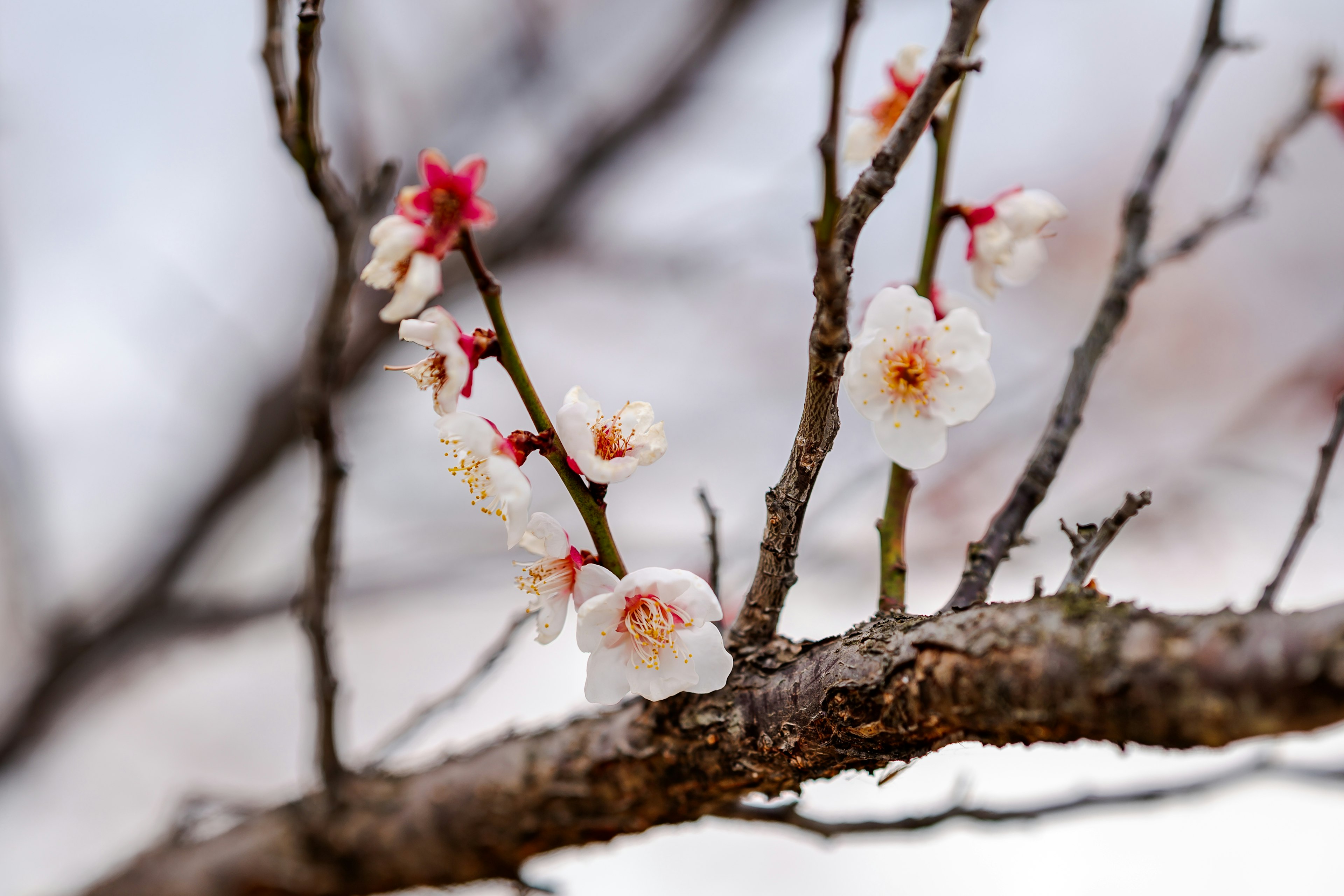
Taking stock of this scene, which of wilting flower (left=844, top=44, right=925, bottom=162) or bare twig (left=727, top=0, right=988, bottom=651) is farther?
wilting flower (left=844, top=44, right=925, bottom=162)

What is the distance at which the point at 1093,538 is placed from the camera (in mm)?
483

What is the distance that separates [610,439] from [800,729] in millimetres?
205

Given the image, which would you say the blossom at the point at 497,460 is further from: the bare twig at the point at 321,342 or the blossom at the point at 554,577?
the bare twig at the point at 321,342

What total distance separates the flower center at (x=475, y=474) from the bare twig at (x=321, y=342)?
0.66ft

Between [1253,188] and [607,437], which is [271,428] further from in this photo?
[1253,188]

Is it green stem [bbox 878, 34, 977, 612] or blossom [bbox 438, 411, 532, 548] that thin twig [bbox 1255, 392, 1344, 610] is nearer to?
green stem [bbox 878, 34, 977, 612]

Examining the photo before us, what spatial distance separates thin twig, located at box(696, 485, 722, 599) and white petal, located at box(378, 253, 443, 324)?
0.66 ft

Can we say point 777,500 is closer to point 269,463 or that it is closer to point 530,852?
point 530,852

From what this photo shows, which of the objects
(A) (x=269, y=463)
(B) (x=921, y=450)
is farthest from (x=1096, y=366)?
(A) (x=269, y=463)

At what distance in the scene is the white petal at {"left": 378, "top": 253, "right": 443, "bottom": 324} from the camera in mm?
414

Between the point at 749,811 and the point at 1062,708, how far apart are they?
425mm

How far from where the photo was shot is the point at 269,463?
5.78 feet

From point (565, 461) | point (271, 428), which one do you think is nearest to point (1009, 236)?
point (565, 461)

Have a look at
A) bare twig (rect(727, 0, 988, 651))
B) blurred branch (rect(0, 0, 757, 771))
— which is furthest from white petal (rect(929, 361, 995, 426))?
blurred branch (rect(0, 0, 757, 771))
